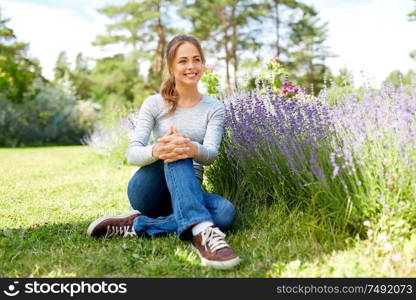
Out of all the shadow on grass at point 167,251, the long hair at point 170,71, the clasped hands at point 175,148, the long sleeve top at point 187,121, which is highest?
the long hair at point 170,71

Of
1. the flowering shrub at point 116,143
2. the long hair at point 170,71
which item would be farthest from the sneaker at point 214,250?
the flowering shrub at point 116,143

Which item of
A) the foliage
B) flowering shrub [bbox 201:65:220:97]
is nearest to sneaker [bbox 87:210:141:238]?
flowering shrub [bbox 201:65:220:97]

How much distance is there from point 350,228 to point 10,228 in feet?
7.63

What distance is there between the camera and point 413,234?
225 centimetres

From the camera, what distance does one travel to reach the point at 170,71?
113 inches

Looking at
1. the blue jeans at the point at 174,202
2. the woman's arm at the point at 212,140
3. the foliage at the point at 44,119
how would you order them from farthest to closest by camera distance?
1. the foliage at the point at 44,119
2. the woman's arm at the point at 212,140
3. the blue jeans at the point at 174,202

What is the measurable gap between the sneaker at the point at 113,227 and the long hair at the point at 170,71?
74 cm

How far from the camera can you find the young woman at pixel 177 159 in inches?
95.7

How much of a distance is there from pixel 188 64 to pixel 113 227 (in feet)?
3.63

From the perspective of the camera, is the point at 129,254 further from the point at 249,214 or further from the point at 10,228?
the point at 10,228

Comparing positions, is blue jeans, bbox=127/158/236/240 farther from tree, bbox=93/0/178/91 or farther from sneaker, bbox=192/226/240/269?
tree, bbox=93/0/178/91

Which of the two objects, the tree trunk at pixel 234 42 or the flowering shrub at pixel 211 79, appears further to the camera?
the tree trunk at pixel 234 42

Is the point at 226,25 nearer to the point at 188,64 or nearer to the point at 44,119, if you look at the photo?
the point at 44,119

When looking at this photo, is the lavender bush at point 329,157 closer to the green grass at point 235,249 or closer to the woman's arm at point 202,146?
the green grass at point 235,249
